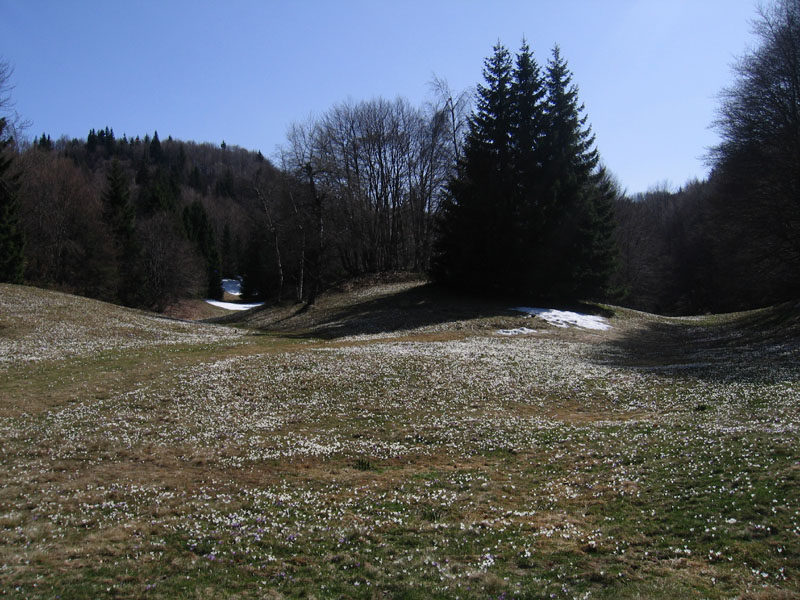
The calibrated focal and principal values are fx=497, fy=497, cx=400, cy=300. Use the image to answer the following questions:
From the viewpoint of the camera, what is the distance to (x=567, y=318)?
135ft

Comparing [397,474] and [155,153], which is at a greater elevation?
[155,153]

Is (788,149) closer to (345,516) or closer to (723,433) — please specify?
(723,433)

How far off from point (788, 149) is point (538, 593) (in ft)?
131

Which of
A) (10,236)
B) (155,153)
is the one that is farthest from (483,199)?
(155,153)

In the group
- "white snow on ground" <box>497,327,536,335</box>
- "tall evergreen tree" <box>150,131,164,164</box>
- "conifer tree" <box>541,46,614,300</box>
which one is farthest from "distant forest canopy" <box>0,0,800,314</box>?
"tall evergreen tree" <box>150,131,164,164</box>

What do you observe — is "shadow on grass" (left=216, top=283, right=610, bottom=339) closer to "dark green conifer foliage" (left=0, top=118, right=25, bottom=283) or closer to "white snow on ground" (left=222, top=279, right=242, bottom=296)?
"dark green conifer foliage" (left=0, top=118, right=25, bottom=283)

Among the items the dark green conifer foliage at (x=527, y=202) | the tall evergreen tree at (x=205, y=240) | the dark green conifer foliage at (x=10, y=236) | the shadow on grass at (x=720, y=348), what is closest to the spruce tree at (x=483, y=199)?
the dark green conifer foliage at (x=527, y=202)

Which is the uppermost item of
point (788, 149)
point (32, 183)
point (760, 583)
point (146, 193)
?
point (146, 193)

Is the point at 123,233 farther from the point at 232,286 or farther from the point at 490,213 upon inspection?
the point at 232,286

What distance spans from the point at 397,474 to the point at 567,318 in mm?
32285

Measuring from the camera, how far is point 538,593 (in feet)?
20.6

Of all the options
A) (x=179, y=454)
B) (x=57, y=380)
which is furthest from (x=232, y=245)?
(x=179, y=454)

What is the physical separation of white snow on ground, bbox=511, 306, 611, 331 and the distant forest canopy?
12.3 feet

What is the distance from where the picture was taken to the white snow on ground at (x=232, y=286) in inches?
5113
